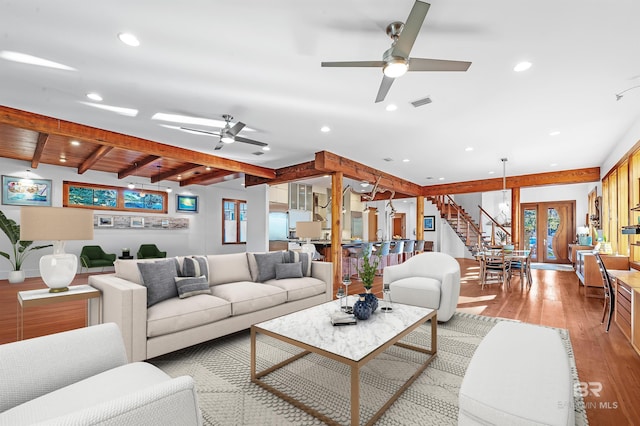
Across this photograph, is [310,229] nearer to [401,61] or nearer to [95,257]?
[401,61]

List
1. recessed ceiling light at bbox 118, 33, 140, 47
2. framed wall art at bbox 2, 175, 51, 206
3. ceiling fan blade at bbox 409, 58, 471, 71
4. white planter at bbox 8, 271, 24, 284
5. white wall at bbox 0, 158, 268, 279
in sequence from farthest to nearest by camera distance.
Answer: white wall at bbox 0, 158, 268, 279, framed wall art at bbox 2, 175, 51, 206, white planter at bbox 8, 271, 24, 284, recessed ceiling light at bbox 118, 33, 140, 47, ceiling fan blade at bbox 409, 58, 471, 71

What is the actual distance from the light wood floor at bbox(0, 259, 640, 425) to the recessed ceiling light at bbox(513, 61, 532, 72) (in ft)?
8.09

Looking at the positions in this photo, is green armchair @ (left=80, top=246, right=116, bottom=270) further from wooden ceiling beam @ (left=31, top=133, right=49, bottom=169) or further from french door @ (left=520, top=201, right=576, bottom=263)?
french door @ (left=520, top=201, right=576, bottom=263)

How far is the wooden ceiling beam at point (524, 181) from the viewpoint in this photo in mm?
7082

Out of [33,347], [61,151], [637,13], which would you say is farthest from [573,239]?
[61,151]

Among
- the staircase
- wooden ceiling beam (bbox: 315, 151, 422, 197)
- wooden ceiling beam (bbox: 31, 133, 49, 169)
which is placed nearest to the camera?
wooden ceiling beam (bbox: 31, 133, 49, 169)

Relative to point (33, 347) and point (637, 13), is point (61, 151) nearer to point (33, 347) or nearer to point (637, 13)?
point (33, 347)

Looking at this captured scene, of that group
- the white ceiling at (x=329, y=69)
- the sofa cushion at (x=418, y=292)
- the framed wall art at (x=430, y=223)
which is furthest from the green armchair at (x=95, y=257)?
the framed wall art at (x=430, y=223)

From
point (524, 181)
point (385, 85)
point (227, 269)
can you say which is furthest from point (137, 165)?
point (524, 181)

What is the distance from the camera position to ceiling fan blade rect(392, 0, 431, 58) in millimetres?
1752

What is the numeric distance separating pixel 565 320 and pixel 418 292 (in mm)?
2025

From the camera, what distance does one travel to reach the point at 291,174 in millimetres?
6949

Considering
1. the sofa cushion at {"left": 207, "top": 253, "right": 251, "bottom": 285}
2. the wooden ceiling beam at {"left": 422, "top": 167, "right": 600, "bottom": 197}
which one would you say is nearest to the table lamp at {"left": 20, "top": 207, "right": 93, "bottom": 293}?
the sofa cushion at {"left": 207, "top": 253, "right": 251, "bottom": 285}

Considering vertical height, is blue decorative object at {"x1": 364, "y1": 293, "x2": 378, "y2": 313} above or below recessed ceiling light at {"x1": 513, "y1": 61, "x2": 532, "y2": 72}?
below
